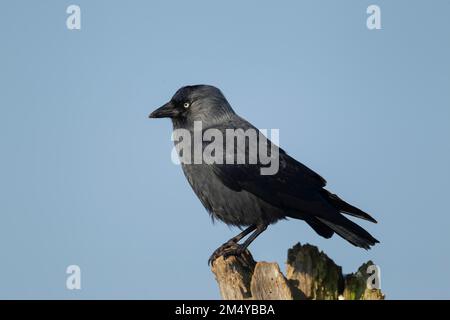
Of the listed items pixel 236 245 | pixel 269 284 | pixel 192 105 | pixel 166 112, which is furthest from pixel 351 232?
pixel 166 112

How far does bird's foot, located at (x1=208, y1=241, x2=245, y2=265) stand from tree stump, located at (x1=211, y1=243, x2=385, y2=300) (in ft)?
2.05

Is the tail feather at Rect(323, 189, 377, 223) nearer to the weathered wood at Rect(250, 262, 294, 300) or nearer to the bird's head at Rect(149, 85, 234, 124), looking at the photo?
the bird's head at Rect(149, 85, 234, 124)

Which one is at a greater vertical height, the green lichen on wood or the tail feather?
the tail feather

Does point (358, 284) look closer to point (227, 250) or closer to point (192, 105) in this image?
point (227, 250)

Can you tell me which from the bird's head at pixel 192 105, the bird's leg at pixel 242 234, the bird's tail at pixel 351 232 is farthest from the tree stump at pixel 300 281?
the bird's head at pixel 192 105

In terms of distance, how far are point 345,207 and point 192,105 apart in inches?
100

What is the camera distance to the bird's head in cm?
958

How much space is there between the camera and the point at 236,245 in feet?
28.9

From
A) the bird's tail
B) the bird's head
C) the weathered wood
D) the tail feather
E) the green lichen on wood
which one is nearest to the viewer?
the weathered wood

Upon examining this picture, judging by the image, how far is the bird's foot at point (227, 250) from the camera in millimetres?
8492

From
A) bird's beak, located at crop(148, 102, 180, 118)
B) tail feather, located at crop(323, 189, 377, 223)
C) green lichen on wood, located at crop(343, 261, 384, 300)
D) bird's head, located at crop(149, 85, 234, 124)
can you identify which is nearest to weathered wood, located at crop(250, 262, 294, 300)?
green lichen on wood, located at crop(343, 261, 384, 300)

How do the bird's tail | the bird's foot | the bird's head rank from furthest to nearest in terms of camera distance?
the bird's head → the bird's foot → the bird's tail

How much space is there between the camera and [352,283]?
7.45 meters
